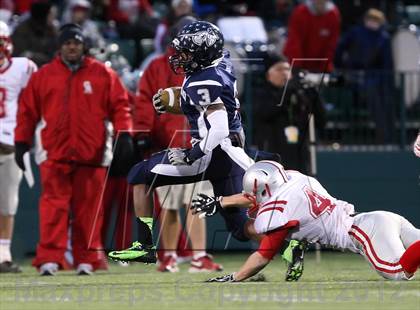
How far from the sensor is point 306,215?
1000cm

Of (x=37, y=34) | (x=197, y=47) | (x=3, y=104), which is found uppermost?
(x=197, y=47)

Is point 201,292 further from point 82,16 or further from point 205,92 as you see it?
point 82,16

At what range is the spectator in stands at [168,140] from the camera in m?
12.8

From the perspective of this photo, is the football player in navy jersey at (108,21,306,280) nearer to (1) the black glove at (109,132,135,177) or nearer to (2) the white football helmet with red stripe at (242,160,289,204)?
(2) the white football helmet with red stripe at (242,160,289,204)

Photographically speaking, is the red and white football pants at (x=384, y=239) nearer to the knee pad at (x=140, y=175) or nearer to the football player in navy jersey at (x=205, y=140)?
the football player in navy jersey at (x=205, y=140)

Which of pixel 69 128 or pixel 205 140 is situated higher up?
pixel 205 140

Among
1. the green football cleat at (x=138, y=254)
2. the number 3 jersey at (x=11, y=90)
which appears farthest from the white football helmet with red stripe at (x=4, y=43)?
the green football cleat at (x=138, y=254)

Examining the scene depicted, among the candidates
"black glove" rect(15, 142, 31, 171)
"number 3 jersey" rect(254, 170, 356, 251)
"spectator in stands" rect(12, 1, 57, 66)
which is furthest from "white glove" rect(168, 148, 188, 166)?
"spectator in stands" rect(12, 1, 57, 66)

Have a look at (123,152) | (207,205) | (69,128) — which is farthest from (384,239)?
(69,128)

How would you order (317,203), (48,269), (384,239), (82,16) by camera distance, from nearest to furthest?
(384,239), (317,203), (48,269), (82,16)

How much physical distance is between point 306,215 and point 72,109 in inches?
130

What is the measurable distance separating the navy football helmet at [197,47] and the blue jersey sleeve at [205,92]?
21cm

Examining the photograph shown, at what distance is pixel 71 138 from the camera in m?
12.6

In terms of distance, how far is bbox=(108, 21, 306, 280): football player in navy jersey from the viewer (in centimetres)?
1040
